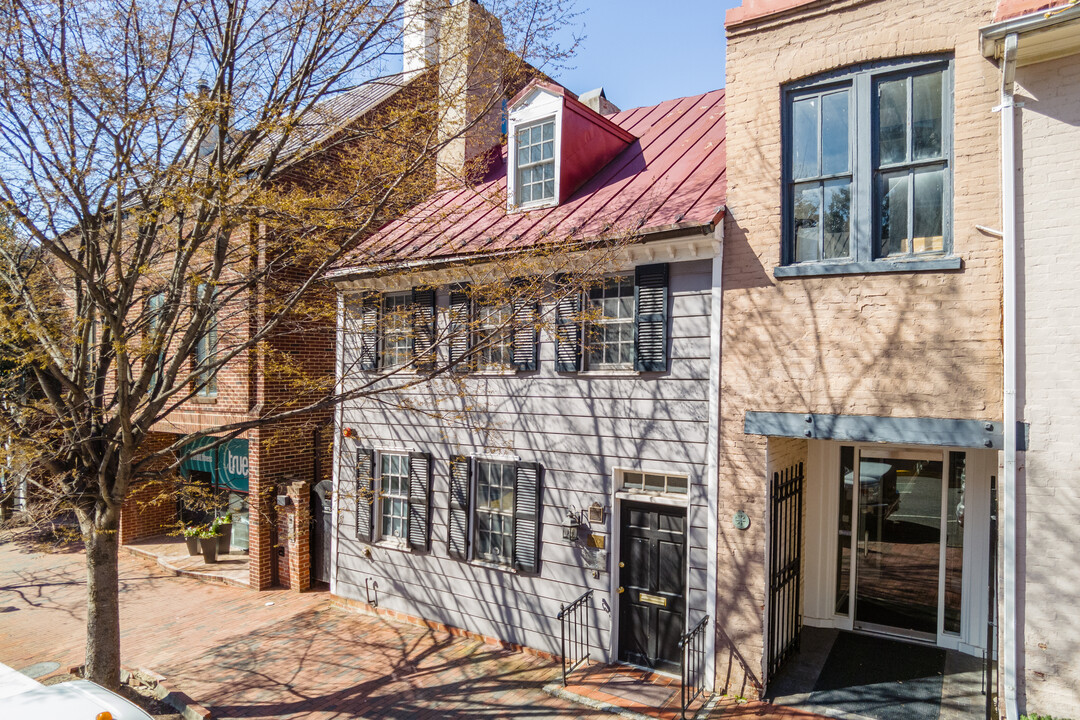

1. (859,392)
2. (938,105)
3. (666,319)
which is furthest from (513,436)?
(938,105)

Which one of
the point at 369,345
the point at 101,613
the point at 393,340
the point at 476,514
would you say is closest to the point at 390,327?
the point at 393,340

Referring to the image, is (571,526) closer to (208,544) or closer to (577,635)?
(577,635)

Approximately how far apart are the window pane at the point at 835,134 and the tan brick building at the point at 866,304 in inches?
0.8

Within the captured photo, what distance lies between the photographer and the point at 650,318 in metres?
8.54

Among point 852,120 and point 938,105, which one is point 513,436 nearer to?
point 852,120

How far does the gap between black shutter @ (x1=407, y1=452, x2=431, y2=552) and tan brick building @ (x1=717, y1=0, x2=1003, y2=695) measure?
4944mm

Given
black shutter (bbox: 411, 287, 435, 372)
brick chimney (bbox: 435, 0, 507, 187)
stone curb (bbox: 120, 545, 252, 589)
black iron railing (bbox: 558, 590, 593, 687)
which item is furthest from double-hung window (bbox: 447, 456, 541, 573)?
stone curb (bbox: 120, 545, 252, 589)

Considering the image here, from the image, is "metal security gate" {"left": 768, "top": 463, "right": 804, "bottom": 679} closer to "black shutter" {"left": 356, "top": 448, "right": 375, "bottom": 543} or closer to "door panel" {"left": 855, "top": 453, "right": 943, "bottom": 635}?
"door panel" {"left": 855, "top": 453, "right": 943, "bottom": 635}

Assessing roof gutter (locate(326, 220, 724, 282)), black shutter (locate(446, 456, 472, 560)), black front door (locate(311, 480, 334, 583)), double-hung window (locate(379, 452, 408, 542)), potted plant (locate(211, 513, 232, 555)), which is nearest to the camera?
roof gutter (locate(326, 220, 724, 282))

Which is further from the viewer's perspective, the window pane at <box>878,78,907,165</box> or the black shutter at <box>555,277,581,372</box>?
the black shutter at <box>555,277,581,372</box>

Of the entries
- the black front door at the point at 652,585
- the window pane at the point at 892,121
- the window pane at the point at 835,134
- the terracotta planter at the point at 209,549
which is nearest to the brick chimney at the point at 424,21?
the window pane at the point at 835,134

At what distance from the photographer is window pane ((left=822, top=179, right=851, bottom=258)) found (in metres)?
7.30

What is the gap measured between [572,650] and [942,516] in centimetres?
527

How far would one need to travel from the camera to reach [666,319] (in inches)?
333
